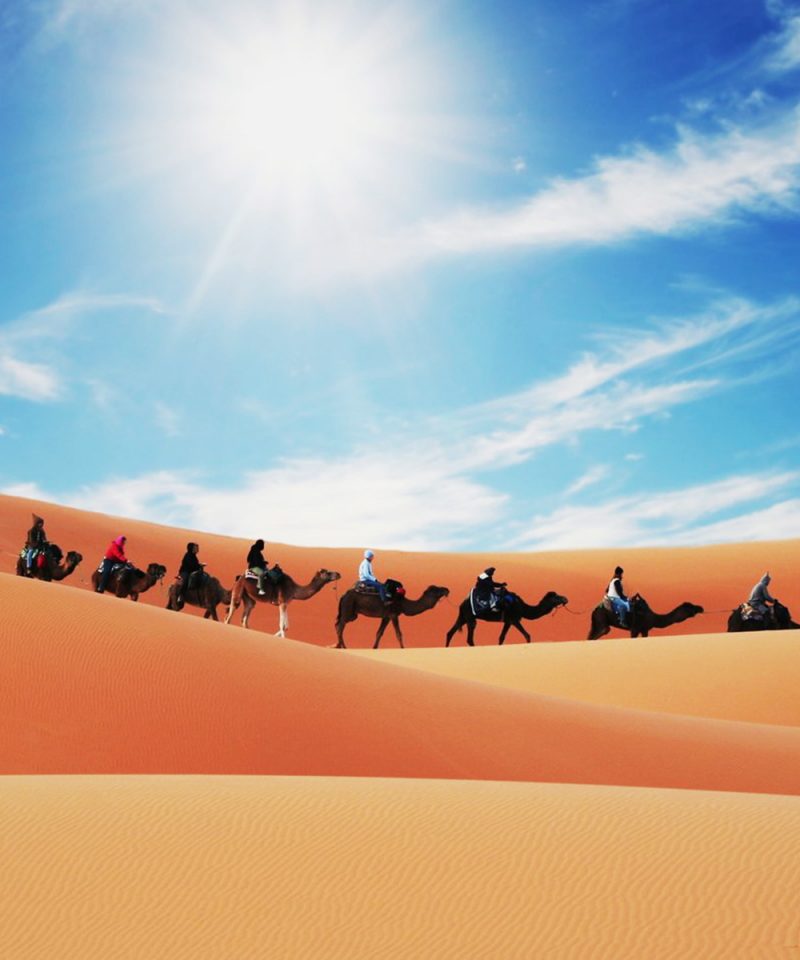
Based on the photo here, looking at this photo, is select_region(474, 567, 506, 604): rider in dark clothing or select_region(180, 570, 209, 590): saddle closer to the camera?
select_region(474, 567, 506, 604): rider in dark clothing

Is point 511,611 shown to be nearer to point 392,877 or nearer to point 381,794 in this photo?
point 381,794

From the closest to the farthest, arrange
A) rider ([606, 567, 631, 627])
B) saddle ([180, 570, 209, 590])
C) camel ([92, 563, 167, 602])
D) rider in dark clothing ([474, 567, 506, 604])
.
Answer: rider ([606, 567, 631, 627]), camel ([92, 563, 167, 602]), rider in dark clothing ([474, 567, 506, 604]), saddle ([180, 570, 209, 590])

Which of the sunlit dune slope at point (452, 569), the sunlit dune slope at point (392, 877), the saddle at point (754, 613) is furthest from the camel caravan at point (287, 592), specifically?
the sunlit dune slope at point (392, 877)

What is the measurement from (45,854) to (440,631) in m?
32.8

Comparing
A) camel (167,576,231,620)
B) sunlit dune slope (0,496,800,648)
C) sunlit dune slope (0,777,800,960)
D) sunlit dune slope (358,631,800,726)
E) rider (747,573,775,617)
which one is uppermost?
sunlit dune slope (0,496,800,648)

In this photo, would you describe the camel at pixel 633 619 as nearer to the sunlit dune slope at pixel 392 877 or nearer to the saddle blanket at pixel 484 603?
the saddle blanket at pixel 484 603

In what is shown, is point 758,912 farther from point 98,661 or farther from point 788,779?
point 98,661

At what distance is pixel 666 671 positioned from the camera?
1655 centimetres

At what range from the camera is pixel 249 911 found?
3553 millimetres

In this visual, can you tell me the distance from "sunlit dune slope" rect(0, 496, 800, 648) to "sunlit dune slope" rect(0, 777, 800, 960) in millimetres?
30105

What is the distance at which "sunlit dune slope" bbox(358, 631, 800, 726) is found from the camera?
14961 millimetres

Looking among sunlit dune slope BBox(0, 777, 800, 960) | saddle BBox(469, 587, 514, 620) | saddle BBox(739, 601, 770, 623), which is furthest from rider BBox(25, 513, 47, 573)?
sunlit dune slope BBox(0, 777, 800, 960)

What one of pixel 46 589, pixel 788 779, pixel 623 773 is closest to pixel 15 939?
pixel 623 773

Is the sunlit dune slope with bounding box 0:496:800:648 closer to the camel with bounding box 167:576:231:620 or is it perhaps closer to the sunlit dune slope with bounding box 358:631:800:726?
the camel with bounding box 167:576:231:620
